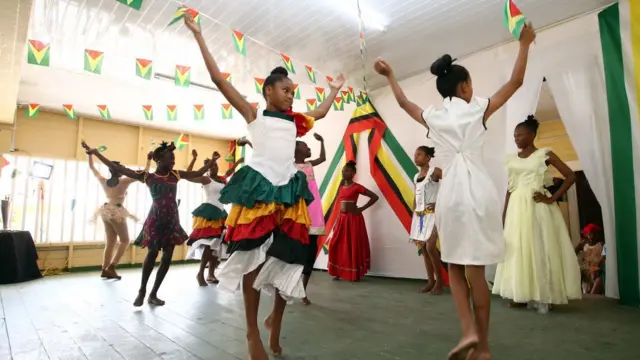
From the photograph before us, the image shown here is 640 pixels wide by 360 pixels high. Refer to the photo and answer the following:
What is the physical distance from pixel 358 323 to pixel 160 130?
6831mm

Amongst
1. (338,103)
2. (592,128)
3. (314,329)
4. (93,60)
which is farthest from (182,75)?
(592,128)

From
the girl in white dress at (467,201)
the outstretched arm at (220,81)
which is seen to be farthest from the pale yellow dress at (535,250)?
the outstretched arm at (220,81)

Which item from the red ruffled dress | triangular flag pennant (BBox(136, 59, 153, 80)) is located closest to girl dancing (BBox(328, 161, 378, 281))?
the red ruffled dress

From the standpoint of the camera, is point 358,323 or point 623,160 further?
point 623,160

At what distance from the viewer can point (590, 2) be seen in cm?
340

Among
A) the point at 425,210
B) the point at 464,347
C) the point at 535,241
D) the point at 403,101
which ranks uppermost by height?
the point at 403,101

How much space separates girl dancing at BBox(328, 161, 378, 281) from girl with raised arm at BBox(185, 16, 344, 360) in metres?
3.08

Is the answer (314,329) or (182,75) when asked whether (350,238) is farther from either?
(182,75)

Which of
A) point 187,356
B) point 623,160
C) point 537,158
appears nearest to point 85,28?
point 187,356

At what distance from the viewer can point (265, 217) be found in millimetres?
1682

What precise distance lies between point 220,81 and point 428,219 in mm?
2915

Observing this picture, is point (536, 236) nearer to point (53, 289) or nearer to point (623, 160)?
point (623, 160)

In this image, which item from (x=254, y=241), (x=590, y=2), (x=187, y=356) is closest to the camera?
(x=254, y=241)

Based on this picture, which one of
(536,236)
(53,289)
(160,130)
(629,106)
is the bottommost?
(53,289)
